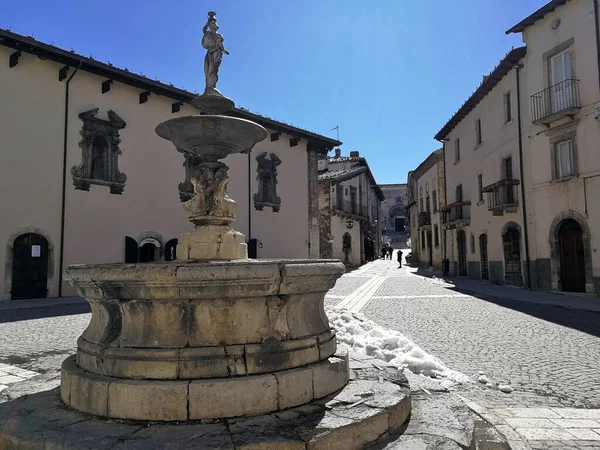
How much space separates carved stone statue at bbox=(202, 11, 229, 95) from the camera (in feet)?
18.3

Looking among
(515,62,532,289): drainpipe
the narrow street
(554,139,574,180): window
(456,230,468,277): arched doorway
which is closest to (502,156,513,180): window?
(515,62,532,289): drainpipe

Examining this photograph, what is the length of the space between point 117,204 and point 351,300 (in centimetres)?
843

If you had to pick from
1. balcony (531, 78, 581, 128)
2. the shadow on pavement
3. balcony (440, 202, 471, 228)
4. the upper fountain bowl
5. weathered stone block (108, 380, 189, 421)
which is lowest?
the shadow on pavement

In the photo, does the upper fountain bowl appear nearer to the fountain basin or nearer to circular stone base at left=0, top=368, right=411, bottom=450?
the fountain basin

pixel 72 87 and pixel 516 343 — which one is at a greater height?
pixel 72 87

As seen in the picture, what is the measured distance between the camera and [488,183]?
64.5 feet

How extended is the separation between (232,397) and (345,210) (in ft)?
106

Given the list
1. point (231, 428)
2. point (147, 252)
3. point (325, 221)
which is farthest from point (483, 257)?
point (231, 428)

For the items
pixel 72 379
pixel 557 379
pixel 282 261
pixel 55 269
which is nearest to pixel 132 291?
pixel 72 379

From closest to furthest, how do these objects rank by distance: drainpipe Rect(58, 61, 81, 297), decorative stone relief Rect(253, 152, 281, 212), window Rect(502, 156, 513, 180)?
drainpipe Rect(58, 61, 81, 297) < window Rect(502, 156, 513, 180) < decorative stone relief Rect(253, 152, 281, 212)

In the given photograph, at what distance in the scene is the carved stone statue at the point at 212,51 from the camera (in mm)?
5566

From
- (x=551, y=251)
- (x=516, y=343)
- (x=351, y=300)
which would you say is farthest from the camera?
(x=551, y=251)

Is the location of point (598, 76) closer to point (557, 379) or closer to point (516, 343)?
point (516, 343)

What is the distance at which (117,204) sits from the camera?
1509cm
